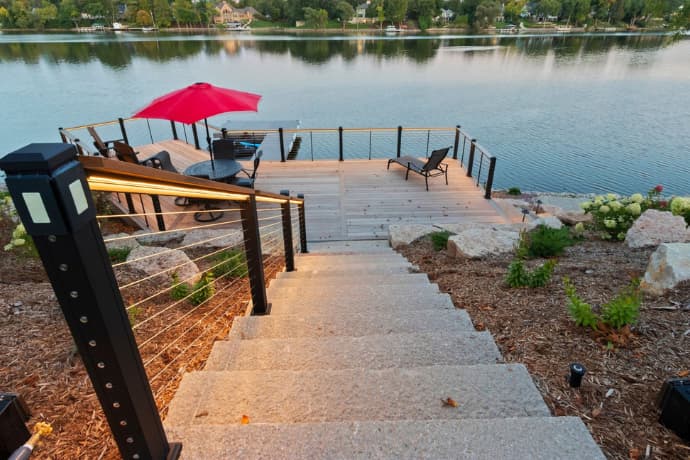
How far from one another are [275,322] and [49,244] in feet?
5.95

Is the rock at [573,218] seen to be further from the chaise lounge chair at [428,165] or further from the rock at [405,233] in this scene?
the rock at [405,233]

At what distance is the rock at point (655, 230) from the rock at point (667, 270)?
1578 millimetres

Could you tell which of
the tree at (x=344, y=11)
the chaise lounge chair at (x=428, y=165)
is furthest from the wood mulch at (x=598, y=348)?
the tree at (x=344, y=11)

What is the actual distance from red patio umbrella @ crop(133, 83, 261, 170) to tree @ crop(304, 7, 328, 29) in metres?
62.8

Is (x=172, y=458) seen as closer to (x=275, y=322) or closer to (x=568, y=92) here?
(x=275, y=322)

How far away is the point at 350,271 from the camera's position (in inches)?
167

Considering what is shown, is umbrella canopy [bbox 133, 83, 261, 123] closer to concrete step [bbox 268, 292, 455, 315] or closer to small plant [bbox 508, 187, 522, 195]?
concrete step [bbox 268, 292, 455, 315]

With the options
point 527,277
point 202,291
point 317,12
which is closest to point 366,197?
point 527,277

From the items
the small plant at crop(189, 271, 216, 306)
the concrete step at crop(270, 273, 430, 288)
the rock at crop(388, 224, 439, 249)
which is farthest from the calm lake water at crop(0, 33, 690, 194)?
the small plant at crop(189, 271, 216, 306)

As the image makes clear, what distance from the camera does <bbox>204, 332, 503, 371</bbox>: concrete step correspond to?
200cm

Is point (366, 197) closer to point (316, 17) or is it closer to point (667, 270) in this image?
point (667, 270)

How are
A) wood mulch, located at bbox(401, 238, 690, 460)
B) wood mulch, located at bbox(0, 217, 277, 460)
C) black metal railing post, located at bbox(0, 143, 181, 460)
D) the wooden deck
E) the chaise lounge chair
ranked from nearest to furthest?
black metal railing post, located at bbox(0, 143, 181, 460) → wood mulch, located at bbox(0, 217, 277, 460) → wood mulch, located at bbox(401, 238, 690, 460) → the wooden deck → the chaise lounge chair

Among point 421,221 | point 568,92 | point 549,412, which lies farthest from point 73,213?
point 568,92

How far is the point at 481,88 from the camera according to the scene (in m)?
22.6
